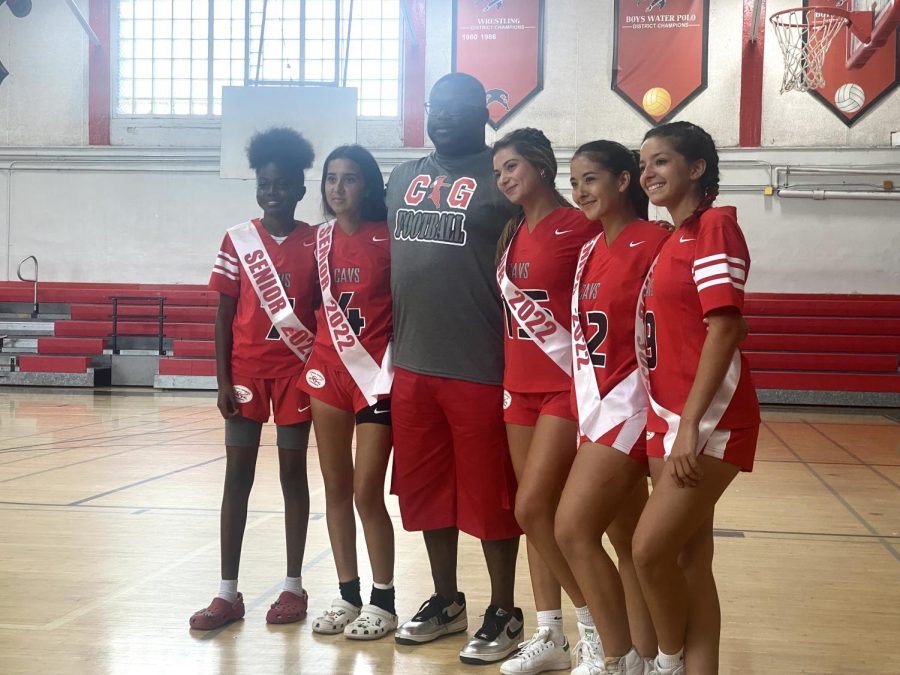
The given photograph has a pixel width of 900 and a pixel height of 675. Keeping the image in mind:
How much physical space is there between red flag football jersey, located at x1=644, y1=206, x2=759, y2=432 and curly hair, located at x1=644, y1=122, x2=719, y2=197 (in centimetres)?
9

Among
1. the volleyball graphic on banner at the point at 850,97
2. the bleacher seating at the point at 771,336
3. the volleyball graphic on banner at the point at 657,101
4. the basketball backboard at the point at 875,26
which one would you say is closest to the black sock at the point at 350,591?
the basketball backboard at the point at 875,26

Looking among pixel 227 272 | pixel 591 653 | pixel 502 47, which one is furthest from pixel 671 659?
pixel 502 47

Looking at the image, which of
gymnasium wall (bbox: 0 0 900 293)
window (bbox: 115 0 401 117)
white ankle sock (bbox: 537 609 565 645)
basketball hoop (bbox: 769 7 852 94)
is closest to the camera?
white ankle sock (bbox: 537 609 565 645)

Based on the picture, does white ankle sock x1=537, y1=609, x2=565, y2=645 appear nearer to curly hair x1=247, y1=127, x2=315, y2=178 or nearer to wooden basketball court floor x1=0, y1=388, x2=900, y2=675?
wooden basketball court floor x1=0, y1=388, x2=900, y2=675

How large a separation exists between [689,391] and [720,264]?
285 millimetres

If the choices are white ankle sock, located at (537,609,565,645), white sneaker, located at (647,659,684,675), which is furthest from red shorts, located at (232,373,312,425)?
white sneaker, located at (647,659,684,675)

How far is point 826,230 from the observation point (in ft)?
42.5

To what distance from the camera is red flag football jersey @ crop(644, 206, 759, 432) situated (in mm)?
2094

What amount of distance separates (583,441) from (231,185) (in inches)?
491

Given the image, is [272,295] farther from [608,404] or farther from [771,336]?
[771,336]

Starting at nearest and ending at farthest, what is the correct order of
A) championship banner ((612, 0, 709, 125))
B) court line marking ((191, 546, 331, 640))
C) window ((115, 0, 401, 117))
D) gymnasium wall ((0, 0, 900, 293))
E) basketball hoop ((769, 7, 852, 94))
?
1. court line marking ((191, 546, 331, 640))
2. basketball hoop ((769, 7, 852, 94))
3. gymnasium wall ((0, 0, 900, 293))
4. championship banner ((612, 0, 709, 125))
5. window ((115, 0, 401, 117))

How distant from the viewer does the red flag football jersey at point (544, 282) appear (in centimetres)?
262

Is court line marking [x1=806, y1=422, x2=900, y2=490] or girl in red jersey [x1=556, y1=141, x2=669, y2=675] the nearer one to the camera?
girl in red jersey [x1=556, y1=141, x2=669, y2=675]

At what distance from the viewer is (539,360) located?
263 centimetres
